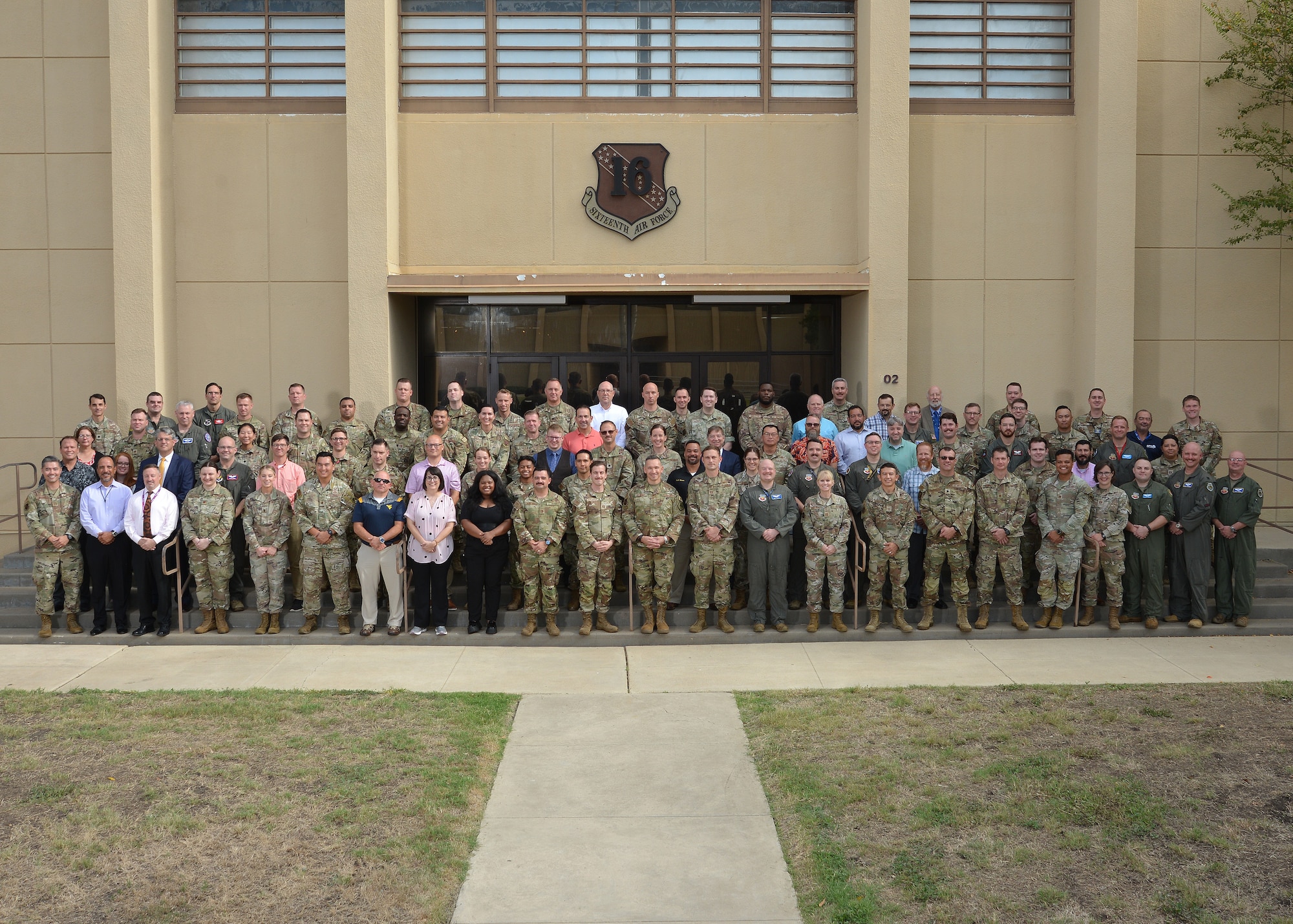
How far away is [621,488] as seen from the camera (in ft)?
38.5

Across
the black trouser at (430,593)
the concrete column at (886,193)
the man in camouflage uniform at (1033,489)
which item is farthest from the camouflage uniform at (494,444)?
the man in camouflage uniform at (1033,489)

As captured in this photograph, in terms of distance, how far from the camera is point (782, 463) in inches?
473

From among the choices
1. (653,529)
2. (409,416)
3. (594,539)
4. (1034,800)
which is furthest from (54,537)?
(1034,800)

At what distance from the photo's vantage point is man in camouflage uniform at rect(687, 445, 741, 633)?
11.3 m

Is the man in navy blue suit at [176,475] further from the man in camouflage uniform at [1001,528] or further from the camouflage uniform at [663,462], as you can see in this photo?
the man in camouflage uniform at [1001,528]

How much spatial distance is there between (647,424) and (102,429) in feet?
20.7

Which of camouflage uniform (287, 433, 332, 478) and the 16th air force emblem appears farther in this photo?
the 16th air force emblem

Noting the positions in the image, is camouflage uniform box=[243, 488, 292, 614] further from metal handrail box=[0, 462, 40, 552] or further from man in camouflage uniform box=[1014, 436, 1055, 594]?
man in camouflage uniform box=[1014, 436, 1055, 594]

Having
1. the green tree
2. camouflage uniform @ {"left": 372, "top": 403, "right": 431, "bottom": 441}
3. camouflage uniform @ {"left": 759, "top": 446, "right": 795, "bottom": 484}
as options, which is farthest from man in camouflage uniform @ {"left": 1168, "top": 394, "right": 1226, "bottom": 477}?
camouflage uniform @ {"left": 372, "top": 403, "right": 431, "bottom": 441}

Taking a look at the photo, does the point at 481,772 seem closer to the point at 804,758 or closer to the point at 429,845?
the point at 429,845

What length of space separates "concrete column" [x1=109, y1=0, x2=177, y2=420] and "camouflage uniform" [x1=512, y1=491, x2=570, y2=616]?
5.98 m

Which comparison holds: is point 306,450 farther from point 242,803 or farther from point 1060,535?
point 1060,535

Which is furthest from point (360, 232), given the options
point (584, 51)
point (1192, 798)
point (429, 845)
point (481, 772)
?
point (1192, 798)

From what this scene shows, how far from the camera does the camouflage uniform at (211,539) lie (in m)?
11.2
